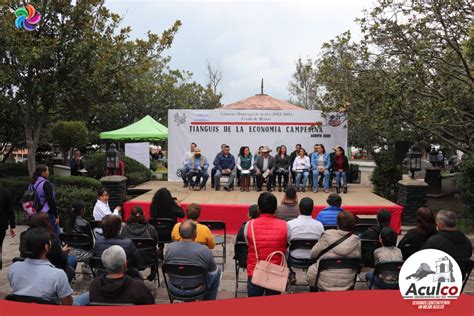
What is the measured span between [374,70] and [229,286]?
25.2 ft

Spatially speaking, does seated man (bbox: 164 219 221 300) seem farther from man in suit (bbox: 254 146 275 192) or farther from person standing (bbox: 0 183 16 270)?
man in suit (bbox: 254 146 275 192)

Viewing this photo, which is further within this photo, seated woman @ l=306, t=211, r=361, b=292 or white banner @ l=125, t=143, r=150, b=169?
white banner @ l=125, t=143, r=150, b=169

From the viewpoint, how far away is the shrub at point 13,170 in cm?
1316

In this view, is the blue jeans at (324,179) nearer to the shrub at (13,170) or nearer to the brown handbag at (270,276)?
the brown handbag at (270,276)

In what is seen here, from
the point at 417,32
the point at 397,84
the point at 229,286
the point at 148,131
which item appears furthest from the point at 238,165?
the point at 148,131

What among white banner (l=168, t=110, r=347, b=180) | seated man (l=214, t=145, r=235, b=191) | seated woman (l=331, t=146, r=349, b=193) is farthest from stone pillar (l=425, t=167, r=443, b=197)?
seated man (l=214, t=145, r=235, b=191)

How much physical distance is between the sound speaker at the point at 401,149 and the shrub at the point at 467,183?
142 cm

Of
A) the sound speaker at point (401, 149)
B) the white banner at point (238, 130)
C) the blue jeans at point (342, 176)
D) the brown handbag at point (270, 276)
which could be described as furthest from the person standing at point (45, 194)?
the sound speaker at point (401, 149)

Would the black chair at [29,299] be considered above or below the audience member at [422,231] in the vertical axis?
below

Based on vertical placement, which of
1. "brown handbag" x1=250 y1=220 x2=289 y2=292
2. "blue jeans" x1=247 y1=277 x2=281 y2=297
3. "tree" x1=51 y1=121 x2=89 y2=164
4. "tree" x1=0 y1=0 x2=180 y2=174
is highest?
"tree" x1=0 y1=0 x2=180 y2=174

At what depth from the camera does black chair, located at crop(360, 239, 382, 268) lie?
5027 mm

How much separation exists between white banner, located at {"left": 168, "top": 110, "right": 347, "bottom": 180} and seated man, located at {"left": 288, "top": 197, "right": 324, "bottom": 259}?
8988 millimetres

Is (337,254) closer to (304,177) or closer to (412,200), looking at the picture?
(412,200)

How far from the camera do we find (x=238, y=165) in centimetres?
1212
